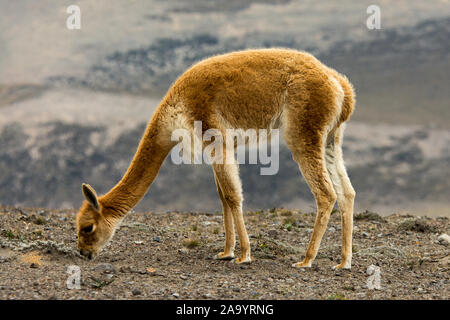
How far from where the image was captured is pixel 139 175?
9.82 meters

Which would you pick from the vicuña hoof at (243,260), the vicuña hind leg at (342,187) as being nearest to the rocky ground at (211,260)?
the vicuña hoof at (243,260)

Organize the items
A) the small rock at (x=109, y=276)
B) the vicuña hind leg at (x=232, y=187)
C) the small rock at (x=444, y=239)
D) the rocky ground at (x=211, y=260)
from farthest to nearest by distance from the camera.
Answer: the small rock at (x=444, y=239)
the vicuña hind leg at (x=232, y=187)
the small rock at (x=109, y=276)
the rocky ground at (x=211, y=260)

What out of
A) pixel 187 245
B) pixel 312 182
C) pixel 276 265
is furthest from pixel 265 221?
pixel 312 182

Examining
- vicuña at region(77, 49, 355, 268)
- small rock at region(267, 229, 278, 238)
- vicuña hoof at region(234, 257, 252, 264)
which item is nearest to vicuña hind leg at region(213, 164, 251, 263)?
vicuña at region(77, 49, 355, 268)

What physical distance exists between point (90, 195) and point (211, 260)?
304 cm

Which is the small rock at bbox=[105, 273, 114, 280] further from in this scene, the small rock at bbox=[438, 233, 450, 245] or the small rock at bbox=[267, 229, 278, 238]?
the small rock at bbox=[438, 233, 450, 245]

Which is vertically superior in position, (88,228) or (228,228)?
(88,228)

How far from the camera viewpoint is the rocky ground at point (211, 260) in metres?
8.66

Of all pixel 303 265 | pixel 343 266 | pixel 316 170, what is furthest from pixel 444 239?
pixel 316 170

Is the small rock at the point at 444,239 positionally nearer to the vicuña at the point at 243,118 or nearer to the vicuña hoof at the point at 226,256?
the vicuña at the point at 243,118

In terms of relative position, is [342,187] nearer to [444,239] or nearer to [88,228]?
[88,228]

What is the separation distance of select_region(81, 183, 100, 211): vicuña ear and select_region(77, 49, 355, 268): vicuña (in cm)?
2

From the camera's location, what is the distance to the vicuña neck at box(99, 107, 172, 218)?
384 inches

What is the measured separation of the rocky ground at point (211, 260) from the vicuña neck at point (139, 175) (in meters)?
1.18
